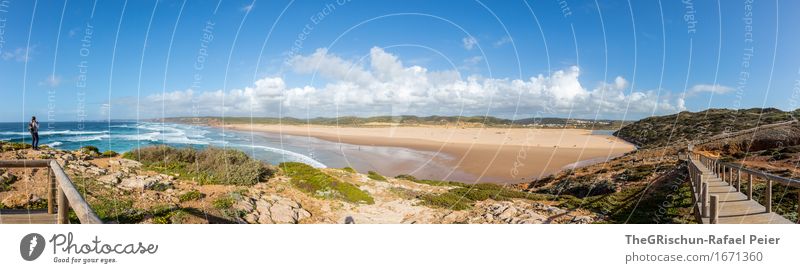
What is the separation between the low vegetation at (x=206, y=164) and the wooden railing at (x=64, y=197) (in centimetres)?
422

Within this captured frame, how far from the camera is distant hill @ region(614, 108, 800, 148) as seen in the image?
766 inches

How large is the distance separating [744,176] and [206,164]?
13382 millimetres

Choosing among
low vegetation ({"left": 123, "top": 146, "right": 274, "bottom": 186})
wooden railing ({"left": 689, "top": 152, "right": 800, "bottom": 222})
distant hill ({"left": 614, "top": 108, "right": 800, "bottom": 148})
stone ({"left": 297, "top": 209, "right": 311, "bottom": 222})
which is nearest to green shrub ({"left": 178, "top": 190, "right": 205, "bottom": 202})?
low vegetation ({"left": 123, "top": 146, "right": 274, "bottom": 186})

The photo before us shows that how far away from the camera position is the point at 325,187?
31.5ft

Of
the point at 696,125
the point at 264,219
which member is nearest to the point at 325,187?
the point at 264,219

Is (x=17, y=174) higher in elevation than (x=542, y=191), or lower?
higher

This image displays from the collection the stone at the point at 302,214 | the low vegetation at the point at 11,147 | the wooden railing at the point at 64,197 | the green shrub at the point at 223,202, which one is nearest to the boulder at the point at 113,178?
the green shrub at the point at 223,202

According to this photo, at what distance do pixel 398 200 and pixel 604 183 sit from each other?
649 cm

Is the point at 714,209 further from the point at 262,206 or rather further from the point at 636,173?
the point at 636,173
